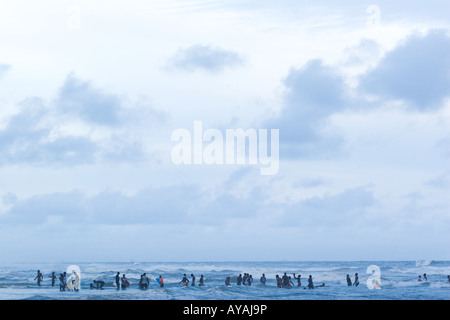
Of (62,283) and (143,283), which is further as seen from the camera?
(143,283)

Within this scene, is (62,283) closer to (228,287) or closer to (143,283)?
(143,283)

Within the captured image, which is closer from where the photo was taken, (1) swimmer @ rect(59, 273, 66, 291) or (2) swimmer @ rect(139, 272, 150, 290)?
(1) swimmer @ rect(59, 273, 66, 291)

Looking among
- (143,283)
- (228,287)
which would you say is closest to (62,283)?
(143,283)

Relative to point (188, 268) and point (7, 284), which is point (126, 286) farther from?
point (188, 268)

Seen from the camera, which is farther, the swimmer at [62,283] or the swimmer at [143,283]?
the swimmer at [143,283]

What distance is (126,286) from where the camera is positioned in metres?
49.4
